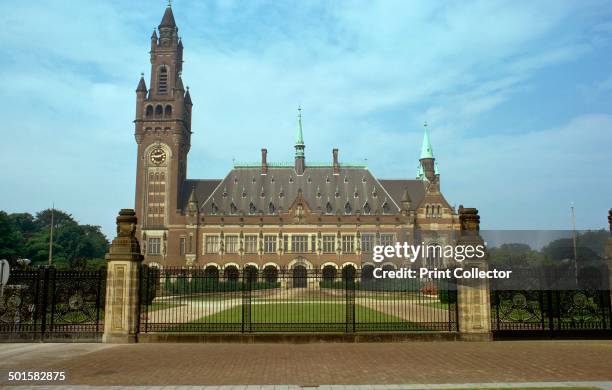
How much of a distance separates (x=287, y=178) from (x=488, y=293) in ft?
194

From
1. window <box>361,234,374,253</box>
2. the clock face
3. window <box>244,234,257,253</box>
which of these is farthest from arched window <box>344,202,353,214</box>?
the clock face

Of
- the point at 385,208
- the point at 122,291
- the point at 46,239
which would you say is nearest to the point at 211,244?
the point at 385,208

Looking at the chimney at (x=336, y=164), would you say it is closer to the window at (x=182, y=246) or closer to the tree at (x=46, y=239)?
the window at (x=182, y=246)

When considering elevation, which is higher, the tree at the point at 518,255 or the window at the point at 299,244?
the window at the point at 299,244

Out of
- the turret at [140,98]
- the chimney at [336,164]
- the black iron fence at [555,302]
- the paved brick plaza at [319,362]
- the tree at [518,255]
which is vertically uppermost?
the turret at [140,98]

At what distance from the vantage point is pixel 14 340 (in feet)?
55.0

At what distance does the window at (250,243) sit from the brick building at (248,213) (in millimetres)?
135

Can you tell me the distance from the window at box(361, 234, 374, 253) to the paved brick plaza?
2119 inches

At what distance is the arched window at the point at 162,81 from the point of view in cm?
7369

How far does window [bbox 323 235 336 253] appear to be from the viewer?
230 feet

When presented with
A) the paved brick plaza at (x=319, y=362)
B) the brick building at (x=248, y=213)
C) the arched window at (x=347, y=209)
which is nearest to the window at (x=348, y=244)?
the brick building at (x=248, y=213)

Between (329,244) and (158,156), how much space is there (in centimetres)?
2635

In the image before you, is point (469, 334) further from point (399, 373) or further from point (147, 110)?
point (147, 110)

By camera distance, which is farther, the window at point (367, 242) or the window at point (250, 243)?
the window at point (367, 242)
